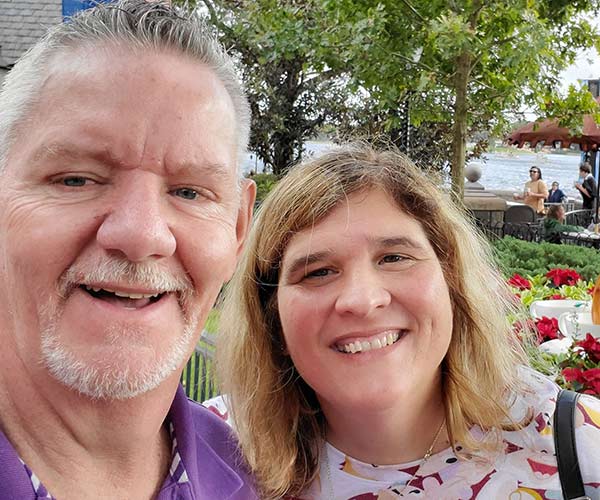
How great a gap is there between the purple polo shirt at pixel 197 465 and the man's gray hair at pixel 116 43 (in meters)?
0.68

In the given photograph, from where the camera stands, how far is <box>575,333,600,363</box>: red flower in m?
3.09

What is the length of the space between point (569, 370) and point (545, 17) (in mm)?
7032

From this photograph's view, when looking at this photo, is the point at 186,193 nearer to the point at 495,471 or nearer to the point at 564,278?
the point at 495,471

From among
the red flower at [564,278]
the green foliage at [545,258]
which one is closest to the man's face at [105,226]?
the red flower at [564,278]

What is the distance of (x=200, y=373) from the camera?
4102mm

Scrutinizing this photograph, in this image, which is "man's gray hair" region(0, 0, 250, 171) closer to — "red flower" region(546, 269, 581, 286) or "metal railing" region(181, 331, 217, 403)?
"metal railing" region(181, 331, 217, 403)

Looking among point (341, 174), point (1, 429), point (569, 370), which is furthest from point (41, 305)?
point (569, 370)

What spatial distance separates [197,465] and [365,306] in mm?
649

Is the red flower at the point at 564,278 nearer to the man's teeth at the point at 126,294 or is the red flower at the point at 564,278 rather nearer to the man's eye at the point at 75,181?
the man's teeth at the point at 126,294

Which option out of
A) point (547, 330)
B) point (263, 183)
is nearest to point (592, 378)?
point (547, 330)

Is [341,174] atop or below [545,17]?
below

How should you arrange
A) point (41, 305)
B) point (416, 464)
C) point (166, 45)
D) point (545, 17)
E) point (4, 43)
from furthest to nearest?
1. point (4, 43)
2. point (545, 17)
3. point (416, 464)
4. point (166, 45)
5. point (41, 305)

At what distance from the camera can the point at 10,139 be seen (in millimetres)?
1565

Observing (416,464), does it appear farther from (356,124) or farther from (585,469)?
(356,124)
